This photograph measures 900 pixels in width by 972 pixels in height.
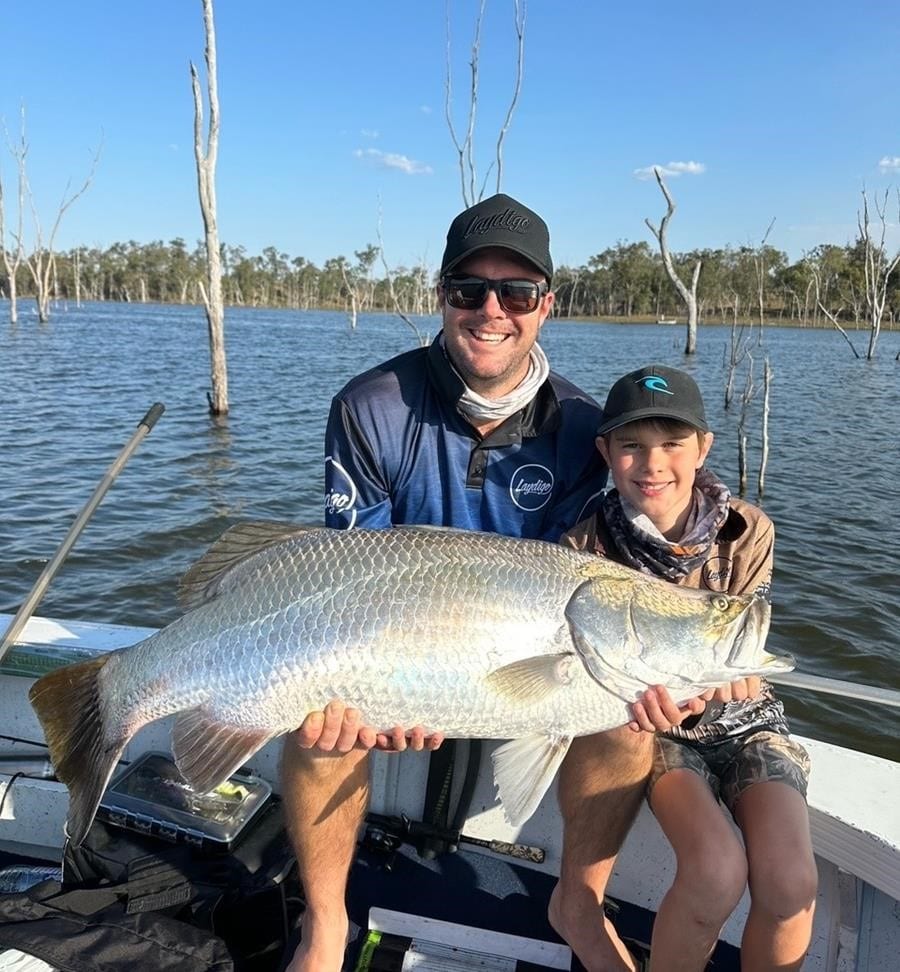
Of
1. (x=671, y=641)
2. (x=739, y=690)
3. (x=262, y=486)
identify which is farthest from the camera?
(x=262, y=486)

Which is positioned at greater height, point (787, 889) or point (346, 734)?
point (346, 734)

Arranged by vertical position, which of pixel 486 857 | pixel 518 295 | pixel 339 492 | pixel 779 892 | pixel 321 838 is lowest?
pixel 486 857

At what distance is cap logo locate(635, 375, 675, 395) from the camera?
3.10 metres

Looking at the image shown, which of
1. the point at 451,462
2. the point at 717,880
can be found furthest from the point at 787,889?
the point at 451,462

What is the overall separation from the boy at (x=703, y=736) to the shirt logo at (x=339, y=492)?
936 mm

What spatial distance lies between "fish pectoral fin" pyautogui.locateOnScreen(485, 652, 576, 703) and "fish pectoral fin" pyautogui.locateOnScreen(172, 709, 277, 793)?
0.75 meters

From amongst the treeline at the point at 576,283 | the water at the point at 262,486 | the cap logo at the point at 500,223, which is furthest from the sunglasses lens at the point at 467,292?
the treeline at the point at 576,283

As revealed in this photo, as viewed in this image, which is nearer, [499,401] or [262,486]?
[499,401]

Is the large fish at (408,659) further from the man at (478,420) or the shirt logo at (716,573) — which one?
the man at (478,420)

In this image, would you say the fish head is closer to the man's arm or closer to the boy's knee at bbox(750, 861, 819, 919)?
the boy's knee at bbox(750, 861, 819, 919)

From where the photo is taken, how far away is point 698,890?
242 centimetres

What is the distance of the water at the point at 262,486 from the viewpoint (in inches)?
330

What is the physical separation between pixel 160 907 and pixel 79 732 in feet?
2.42

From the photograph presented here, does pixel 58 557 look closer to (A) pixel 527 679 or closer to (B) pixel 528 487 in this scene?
(B) pixel 528 487
